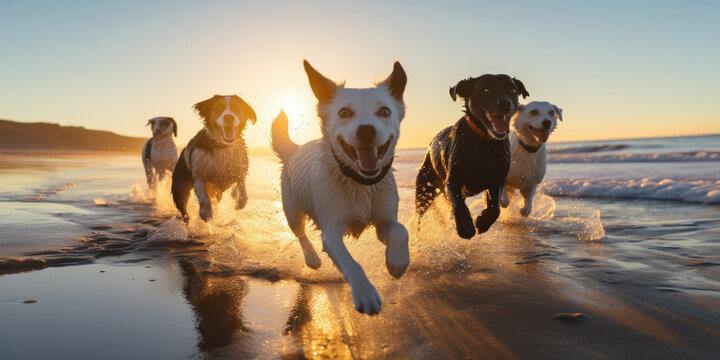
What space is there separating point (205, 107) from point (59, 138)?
80.2m

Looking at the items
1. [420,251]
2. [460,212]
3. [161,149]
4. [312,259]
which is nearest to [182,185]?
[161,149]

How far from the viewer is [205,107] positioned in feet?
21.8

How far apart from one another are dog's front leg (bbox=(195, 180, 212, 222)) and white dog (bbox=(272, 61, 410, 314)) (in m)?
3.06

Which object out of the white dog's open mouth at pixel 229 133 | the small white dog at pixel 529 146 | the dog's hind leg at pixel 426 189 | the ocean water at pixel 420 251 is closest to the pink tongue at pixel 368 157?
the ocean water at pixel 420 251

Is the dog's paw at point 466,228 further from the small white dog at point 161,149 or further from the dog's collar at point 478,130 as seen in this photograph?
the small white dog at point 161,149

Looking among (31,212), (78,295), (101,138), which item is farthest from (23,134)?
(78,295)

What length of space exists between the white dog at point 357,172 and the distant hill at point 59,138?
7273 cm

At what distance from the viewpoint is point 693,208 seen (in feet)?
26.7

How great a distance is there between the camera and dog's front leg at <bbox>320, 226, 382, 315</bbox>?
287 cm

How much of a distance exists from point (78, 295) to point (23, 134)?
266 ft

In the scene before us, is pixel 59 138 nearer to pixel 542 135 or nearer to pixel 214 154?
pixel 214 154

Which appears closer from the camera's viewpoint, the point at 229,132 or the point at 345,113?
the point at 345,113

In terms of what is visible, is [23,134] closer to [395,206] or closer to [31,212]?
[31,212]

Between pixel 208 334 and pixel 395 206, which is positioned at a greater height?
pixel 395 206
